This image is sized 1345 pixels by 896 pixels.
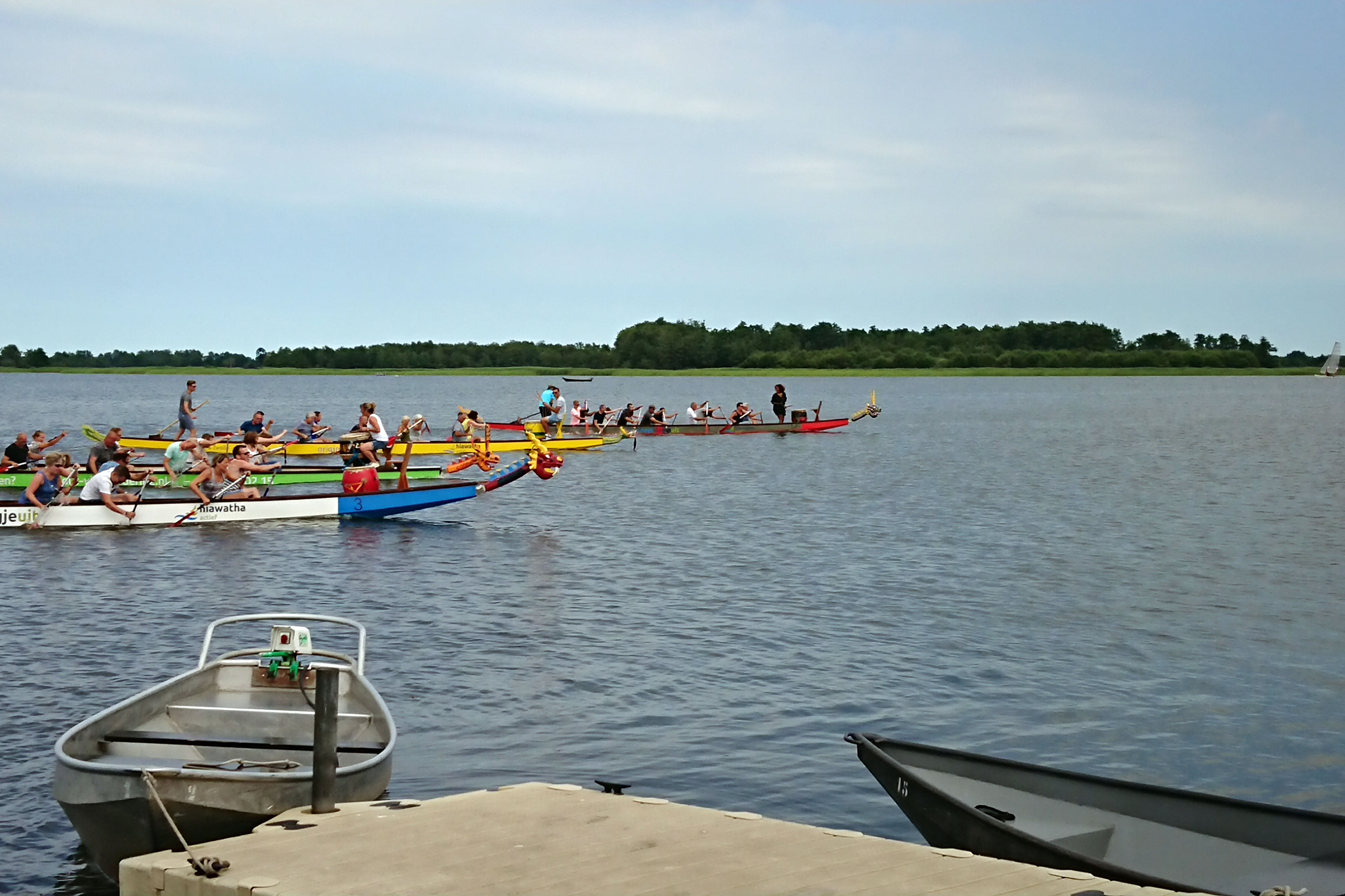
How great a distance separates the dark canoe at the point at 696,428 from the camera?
58.3 metres

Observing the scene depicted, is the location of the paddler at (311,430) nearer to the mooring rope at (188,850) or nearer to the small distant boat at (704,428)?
the small distant boat at (704,428)

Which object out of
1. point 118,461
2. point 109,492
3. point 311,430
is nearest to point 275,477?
point 118,461

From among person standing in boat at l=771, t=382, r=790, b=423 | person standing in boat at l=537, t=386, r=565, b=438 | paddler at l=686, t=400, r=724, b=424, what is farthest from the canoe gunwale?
Result: person standing in boat at l=771, t=382, r=790, b=423

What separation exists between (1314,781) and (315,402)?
12929cm

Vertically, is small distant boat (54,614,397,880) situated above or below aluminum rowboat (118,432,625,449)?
below

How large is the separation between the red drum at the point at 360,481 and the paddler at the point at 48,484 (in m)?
6.27

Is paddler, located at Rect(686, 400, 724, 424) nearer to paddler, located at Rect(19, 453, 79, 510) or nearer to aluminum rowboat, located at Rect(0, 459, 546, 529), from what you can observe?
aluminum rowboat, located at Rect(0, 459, 546, 529)

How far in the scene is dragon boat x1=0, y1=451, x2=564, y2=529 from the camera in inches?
1178

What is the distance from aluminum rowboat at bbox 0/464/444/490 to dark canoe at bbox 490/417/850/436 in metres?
17.2

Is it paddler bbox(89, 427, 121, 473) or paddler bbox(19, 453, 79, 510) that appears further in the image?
paddler bbox(89, 427, 121, 473)

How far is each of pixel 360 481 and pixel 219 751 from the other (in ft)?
71.3

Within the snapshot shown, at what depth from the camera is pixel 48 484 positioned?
30062mm

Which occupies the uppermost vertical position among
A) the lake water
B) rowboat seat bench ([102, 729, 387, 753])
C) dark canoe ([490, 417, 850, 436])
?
dark canoe ([490, 417, 850, 436])

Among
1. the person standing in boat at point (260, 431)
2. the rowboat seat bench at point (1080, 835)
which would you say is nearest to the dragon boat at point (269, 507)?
the person standing in boat at point (260, 431)
